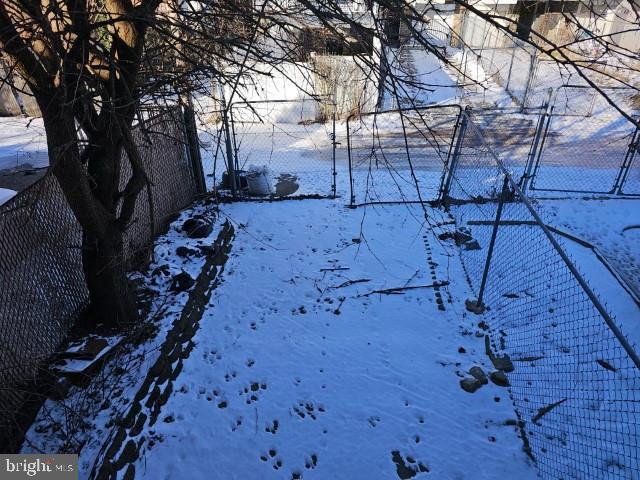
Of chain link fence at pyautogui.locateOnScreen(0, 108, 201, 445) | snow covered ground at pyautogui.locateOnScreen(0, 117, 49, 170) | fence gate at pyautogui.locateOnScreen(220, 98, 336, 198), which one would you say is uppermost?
chain link fence at pyautogui.locateOnScreen(0, 108, 201, 445)

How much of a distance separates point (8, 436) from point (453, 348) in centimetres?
482

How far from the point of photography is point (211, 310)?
6.11 metres

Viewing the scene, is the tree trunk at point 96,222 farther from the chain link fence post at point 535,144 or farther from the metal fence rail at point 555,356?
the chain link fence post at point 535,144

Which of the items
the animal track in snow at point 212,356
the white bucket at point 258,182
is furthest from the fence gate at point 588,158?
the animal track in snow at point 212,356

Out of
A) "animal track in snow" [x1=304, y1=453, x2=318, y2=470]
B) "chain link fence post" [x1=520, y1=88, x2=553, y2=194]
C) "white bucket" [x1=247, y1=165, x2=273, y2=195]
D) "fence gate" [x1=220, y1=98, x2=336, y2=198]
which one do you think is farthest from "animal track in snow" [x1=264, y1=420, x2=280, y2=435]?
"chain link fence post" [x1=520, y1=88, x2=553, y2=194]

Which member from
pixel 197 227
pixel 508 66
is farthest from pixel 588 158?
pixel 508 66

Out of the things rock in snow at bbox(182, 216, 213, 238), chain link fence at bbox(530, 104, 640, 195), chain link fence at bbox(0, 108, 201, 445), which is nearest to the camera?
chain link fence at bbox(0, 108, 201, 445)

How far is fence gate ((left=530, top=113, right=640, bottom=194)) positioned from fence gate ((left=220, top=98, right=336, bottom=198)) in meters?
5.43

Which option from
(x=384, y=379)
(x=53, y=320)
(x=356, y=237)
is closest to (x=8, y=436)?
(x=53, y=320)

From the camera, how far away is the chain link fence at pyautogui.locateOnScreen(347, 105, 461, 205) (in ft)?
30.4

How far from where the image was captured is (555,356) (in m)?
5.14

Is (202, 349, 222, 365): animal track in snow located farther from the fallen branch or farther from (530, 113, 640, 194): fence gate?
(530, 113, 640, 194): fence gate

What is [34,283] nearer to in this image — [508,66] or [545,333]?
[545,333]

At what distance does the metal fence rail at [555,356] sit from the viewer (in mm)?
4031
